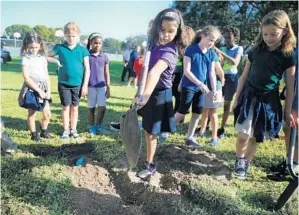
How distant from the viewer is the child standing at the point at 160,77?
3176 millimetres

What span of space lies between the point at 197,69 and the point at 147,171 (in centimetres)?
162

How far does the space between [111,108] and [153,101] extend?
411 cm

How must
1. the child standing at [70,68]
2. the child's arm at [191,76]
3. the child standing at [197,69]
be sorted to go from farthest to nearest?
the child standing at [70,68] → the child standing at [197,69] → the child's arm at [191,76]

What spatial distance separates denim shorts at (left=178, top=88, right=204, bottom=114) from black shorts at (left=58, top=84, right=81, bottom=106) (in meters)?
1.61

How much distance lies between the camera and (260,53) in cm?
339

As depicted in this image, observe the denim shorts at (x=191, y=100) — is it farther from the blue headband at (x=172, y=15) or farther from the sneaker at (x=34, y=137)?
the sneaker at (x=34, y=137)

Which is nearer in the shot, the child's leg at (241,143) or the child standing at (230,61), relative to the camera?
the child's leg at (241,143)

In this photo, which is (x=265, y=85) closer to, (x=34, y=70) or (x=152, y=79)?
(x=152, y=79)

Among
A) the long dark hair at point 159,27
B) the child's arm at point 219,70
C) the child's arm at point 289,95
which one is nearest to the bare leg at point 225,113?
the child's arm at point 219,70

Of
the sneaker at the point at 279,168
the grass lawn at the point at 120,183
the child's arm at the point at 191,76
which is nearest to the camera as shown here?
the grass lawn at the point at 120,183

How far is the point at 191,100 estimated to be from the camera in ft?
14.5

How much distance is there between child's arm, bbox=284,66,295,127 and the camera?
10.6 feet

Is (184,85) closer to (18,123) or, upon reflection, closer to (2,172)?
(2,172)

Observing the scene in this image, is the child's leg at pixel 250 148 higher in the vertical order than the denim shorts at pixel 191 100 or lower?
lower
